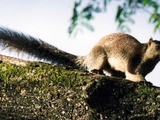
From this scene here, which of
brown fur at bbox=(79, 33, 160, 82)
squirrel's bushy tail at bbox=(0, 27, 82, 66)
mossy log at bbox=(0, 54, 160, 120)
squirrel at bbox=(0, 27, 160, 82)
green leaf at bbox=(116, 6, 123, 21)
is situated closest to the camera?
green leaf at bbox=(116, 6, 123, 21)

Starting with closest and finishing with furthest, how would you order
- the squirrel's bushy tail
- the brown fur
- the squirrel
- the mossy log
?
the mossy log → the squirrel's bushy tail → the squirrel → the brown fur

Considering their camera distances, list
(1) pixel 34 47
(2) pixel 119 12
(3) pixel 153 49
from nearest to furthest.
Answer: (2) pixel 119 12 < (1) pixel 34 47 < (3) pixel 153 49

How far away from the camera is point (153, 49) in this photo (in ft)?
17.0

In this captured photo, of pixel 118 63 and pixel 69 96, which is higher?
pixel 118 63

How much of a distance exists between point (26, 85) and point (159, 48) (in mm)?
3276

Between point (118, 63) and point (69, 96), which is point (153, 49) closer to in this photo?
point (118, 63)

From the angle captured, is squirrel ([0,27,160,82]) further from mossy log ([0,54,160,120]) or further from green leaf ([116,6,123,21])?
green leaf ([116,6,123,21])

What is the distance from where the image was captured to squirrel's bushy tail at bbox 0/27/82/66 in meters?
3.94

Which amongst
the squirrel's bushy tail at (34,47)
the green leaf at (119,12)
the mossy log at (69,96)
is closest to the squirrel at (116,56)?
the squirrel's bushy tail at (34,47)

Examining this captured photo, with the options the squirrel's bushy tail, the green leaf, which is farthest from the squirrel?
the green leaf

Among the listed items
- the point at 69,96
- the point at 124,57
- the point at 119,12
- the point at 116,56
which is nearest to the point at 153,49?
the point at 124,57

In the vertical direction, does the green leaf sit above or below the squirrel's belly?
below

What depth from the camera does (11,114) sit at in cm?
248

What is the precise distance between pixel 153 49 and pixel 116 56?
2.12 ft
